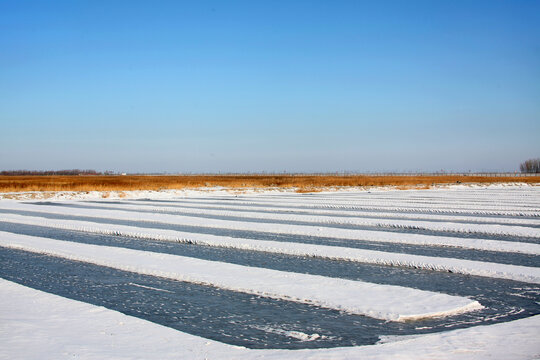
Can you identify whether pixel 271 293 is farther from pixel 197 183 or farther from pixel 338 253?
pixel 197 183

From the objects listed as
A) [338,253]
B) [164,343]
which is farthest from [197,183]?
[164,343]

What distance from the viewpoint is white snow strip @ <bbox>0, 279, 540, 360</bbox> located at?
3469 millimetres

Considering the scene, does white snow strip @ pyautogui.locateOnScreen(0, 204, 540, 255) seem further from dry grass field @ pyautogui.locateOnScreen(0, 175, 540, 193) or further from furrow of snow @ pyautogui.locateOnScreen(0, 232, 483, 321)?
dry grass field @ pyautogui.locateOnScreen(0, 175, 540, 193)

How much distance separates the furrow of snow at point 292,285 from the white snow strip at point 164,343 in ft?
2.02

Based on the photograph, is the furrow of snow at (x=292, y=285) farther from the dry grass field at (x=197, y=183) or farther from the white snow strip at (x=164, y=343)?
the dry grass field at (x=197, y=183)

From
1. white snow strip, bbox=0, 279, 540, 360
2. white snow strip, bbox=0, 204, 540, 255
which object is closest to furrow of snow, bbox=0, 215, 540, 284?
white snow strip, bbox=0, 204, 540, 255

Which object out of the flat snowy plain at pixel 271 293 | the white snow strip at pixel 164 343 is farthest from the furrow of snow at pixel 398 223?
the white snow strip at pixel 164 343

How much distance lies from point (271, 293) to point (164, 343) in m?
1.60

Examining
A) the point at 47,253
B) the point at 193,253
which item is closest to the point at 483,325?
the point at 193,253

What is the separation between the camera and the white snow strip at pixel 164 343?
347 centimetres

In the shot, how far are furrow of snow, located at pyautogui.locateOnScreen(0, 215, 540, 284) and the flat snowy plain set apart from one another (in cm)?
3

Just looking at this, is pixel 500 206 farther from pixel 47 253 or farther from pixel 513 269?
pixel 47 253

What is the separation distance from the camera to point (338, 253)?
24.5 feet

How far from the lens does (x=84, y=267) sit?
6613mm
